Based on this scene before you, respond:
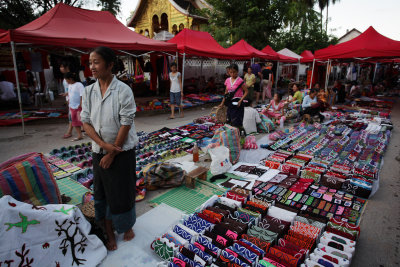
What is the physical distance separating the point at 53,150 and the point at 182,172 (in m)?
2.88

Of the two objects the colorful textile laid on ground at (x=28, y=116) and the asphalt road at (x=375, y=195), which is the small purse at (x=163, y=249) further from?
the colorful textile laid on ground at (x=28, y=116)

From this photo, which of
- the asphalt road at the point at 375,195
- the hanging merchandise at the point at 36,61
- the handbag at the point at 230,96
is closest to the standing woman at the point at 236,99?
the handbag at the point at 230,96

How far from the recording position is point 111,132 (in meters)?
1.98

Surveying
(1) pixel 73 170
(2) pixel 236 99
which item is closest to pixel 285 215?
(2) pixel 236 99

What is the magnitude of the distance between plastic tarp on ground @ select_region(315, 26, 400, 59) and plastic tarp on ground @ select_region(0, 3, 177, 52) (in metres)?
7.06

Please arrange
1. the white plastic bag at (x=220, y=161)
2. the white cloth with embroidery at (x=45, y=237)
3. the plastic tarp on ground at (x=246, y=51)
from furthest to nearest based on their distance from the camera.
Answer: the plastic tarp on ground at (x=246, y=51) < the white plastic bag at (x=220, y=161) < the white cloth with embroidery at (x=45, y=237)

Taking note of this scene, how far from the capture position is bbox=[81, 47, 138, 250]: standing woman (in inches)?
76.0

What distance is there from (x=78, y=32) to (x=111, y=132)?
6.27 meters

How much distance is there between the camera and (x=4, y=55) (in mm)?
10680

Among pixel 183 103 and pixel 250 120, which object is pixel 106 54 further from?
pixel 183 103

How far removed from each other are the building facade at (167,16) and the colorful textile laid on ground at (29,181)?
1793 centimetres

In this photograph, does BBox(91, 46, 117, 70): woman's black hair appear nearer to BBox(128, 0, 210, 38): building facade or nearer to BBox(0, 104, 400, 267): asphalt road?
BBox(0, 104, 400, 267): asphalt road

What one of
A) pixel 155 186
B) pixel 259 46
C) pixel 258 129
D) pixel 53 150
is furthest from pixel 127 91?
pixel 259 46

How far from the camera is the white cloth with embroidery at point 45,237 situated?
5.65 feet
